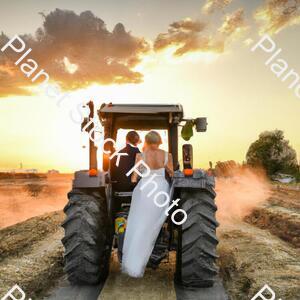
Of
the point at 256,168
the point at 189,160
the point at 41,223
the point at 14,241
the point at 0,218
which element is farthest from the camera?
the point at 256,168

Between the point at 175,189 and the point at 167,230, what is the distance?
0.71 meters

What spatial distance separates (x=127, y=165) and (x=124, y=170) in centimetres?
9

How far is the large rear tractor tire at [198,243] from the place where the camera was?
23.0 feet

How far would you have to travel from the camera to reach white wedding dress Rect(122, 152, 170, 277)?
23.1 feet

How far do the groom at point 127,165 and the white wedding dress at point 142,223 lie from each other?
0.42 meters

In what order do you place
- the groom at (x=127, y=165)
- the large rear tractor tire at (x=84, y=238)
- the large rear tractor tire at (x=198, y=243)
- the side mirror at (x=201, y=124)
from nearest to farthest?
the large rear tractor tire at (x=198, y=243), the large rear tractor tire at (x=84, y=238), the side mirror at (x=201, y=124), the groom at (x=127, y=165)

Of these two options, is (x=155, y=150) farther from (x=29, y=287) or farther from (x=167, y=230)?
(x=29, y=287)

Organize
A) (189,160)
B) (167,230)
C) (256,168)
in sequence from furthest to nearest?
(256,168)
(167,230)
(189,160)

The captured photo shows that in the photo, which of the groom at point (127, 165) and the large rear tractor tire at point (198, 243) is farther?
the groom at point (127, 165)

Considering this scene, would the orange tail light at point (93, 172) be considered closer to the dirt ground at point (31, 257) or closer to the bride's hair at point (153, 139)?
the bride's hair at point (153, 139)

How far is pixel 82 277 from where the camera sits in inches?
283

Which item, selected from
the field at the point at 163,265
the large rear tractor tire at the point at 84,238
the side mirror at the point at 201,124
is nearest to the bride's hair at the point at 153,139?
the side mirror at the point at 201,124

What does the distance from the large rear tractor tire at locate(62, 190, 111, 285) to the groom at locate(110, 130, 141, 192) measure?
51cm

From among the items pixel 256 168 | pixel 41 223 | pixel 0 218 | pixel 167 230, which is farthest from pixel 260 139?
pixel 167 230
